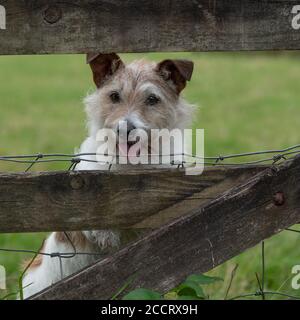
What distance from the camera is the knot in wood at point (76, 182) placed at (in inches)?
153

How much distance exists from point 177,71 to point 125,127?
2.32ft

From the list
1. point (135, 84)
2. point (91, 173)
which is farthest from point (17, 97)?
point (91, 173)

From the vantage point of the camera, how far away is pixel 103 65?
5.16 meters

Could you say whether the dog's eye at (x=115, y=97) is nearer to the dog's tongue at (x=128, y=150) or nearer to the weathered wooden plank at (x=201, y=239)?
the dog's tongue at (x=128, y=150)

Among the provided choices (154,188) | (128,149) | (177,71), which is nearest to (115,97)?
(177,71)

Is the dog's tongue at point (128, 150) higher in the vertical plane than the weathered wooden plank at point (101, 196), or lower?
higher

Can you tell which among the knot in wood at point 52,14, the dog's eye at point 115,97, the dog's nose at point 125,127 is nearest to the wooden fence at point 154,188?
the knot in wood at point 52,14

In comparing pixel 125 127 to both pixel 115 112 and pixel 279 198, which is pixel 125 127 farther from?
pixel 279 198

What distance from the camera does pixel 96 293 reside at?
3881 mm

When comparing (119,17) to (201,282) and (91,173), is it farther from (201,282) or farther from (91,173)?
(201,282)

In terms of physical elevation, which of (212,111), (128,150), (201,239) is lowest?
(201,239)

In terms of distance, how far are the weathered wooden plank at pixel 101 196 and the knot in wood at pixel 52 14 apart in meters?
0.69

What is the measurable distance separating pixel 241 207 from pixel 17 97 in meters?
12.4

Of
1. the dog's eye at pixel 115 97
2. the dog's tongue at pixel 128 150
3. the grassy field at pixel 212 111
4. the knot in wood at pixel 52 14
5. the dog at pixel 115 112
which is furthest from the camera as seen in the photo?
the grassy field at pixel 212 111
